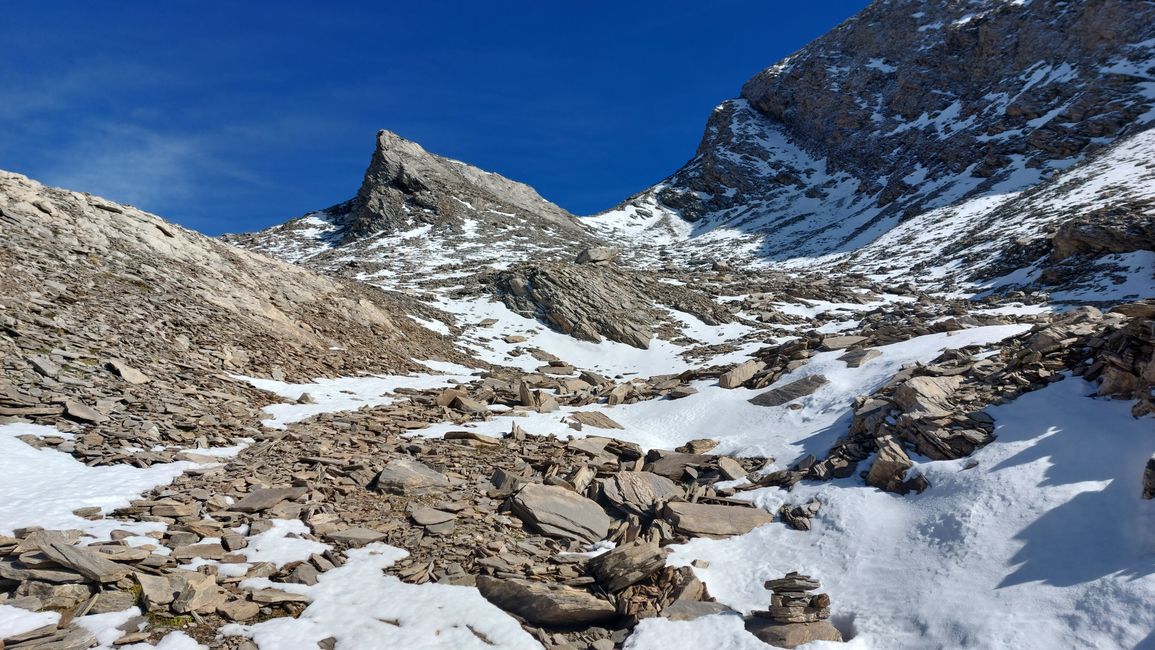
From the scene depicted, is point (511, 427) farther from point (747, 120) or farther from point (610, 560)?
point (747, 120)

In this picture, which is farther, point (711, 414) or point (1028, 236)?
point (1028, 236)

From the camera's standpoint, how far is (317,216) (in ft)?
318

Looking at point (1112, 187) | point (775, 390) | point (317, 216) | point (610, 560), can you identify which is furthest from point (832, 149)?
point (610, 560)

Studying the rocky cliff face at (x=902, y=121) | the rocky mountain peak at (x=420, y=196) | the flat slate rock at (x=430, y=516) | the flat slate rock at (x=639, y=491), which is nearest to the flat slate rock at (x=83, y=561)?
the flat slate rock at (x=430, y=516)

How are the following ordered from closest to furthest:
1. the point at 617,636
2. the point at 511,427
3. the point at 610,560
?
1. the point at 617,636
2. the point at 610,560
3. the point at 511,427

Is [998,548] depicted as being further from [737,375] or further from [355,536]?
[737,375]

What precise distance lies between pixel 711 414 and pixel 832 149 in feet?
396

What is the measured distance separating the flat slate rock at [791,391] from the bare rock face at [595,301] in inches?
682

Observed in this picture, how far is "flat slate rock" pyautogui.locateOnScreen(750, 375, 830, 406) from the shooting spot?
17734 millimetres

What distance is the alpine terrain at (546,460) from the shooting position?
7754mm

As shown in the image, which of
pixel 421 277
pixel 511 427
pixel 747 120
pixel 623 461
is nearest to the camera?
pixel 623 461

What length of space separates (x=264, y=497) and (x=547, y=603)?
5.91 m

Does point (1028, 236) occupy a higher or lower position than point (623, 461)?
higher

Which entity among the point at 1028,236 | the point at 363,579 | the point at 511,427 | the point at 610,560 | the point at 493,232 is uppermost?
the point at 493,232
